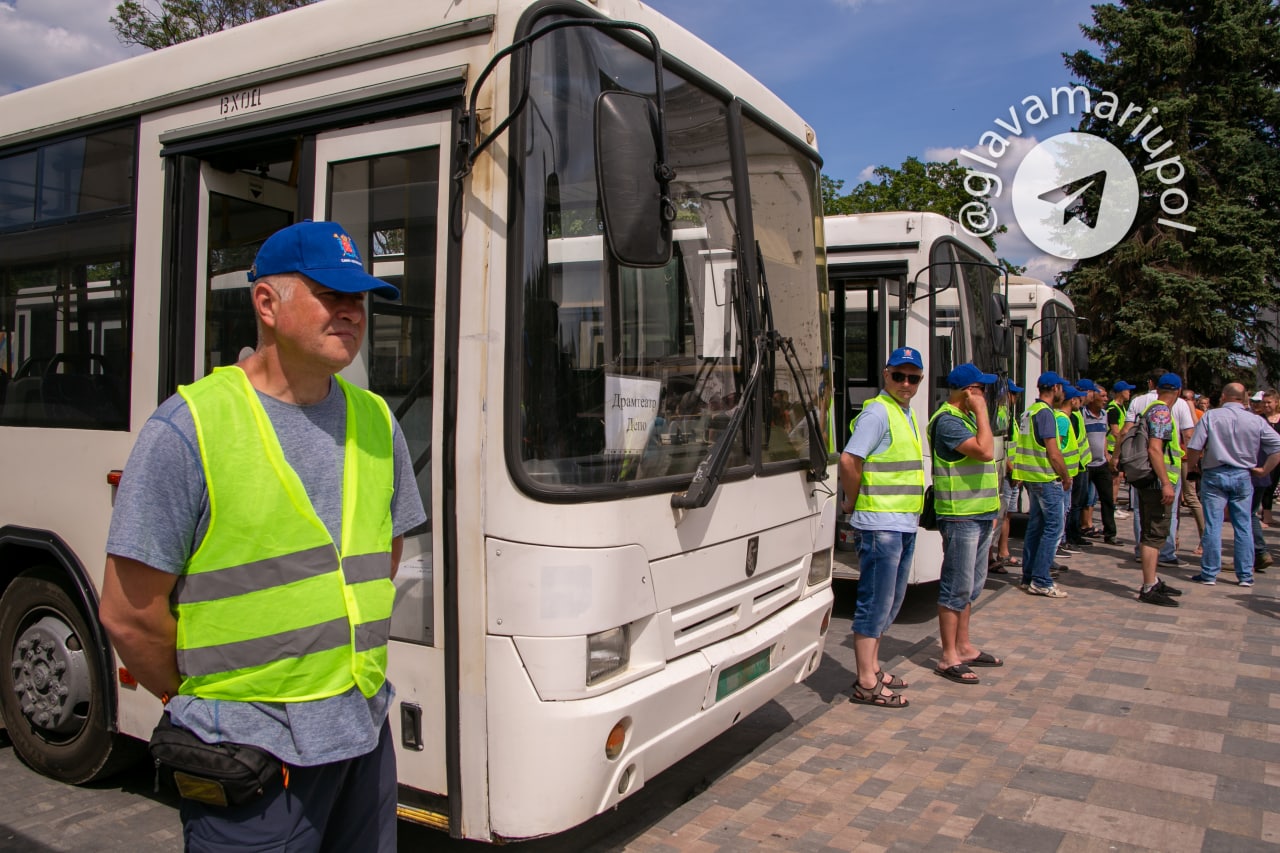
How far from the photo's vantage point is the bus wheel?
421cm

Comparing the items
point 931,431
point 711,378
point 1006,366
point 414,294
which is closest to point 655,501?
point 711,378

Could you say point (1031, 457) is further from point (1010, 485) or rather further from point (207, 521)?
point (207, 521)

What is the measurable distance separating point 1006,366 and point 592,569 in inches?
272

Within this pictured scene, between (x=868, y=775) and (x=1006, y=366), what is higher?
(x=1006, y=366)

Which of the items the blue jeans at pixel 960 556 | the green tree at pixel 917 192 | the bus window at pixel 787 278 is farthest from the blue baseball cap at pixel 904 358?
the green tree at pixel 917 192

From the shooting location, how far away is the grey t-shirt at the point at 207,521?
6.26ft

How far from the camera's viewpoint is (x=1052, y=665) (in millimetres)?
6680

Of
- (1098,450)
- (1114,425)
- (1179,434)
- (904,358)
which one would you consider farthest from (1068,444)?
(904,358)

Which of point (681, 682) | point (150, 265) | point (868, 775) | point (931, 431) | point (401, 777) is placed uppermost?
point (150, 265)

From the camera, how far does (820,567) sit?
191 inches

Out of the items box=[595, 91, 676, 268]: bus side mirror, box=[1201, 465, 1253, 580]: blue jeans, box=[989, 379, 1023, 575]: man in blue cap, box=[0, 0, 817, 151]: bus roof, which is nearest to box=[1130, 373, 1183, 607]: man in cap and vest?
box=[1201, 465, 1253, 580]: blue jeans

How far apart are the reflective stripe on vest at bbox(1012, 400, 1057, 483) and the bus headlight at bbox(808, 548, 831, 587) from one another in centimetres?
467

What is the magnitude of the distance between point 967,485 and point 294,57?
14.4 ft

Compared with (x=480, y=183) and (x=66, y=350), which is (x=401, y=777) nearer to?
(x=480, y=183)
